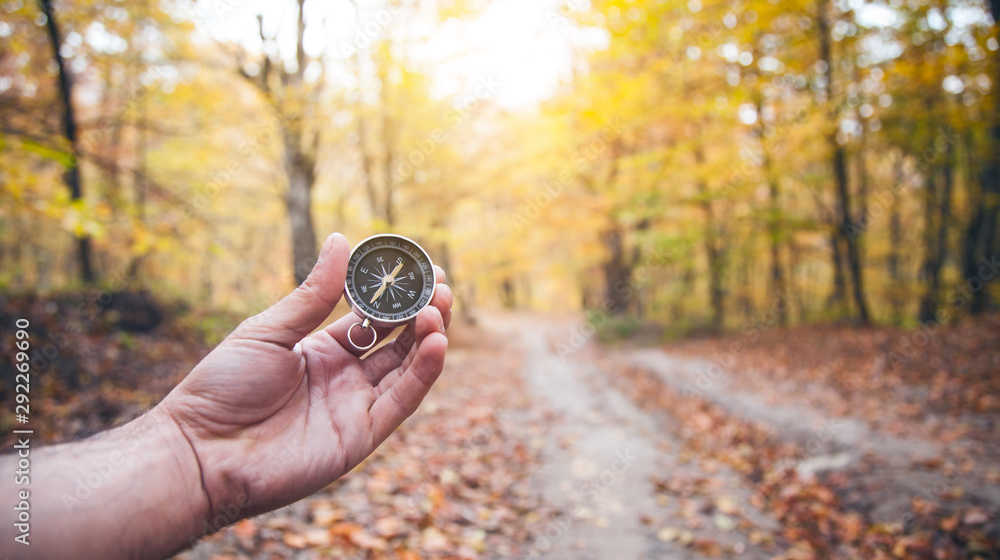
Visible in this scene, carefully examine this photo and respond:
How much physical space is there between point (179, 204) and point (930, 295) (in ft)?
63.8

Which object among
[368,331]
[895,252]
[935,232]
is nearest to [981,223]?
[935,232]

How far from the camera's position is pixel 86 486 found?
4.91 feet

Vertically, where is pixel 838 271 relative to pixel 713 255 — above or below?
below

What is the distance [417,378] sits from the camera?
7.03ft

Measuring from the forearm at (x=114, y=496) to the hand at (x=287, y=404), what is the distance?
0.07 meters

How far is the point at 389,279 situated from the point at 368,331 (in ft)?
0.92

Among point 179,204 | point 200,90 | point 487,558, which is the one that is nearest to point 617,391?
point 487,558

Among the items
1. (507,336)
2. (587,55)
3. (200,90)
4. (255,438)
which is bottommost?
(507,336)

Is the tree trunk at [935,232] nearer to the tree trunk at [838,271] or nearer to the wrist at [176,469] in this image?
the tree trunk at [838,271]

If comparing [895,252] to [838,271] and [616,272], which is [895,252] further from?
[616,272]

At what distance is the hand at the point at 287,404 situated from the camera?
1860 mm

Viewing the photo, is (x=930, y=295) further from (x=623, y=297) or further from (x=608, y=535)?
(x=608, y=535)

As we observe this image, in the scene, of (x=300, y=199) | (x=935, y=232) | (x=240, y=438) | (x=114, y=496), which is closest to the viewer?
(x=114, y=496)

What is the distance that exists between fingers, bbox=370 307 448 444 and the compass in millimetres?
204
